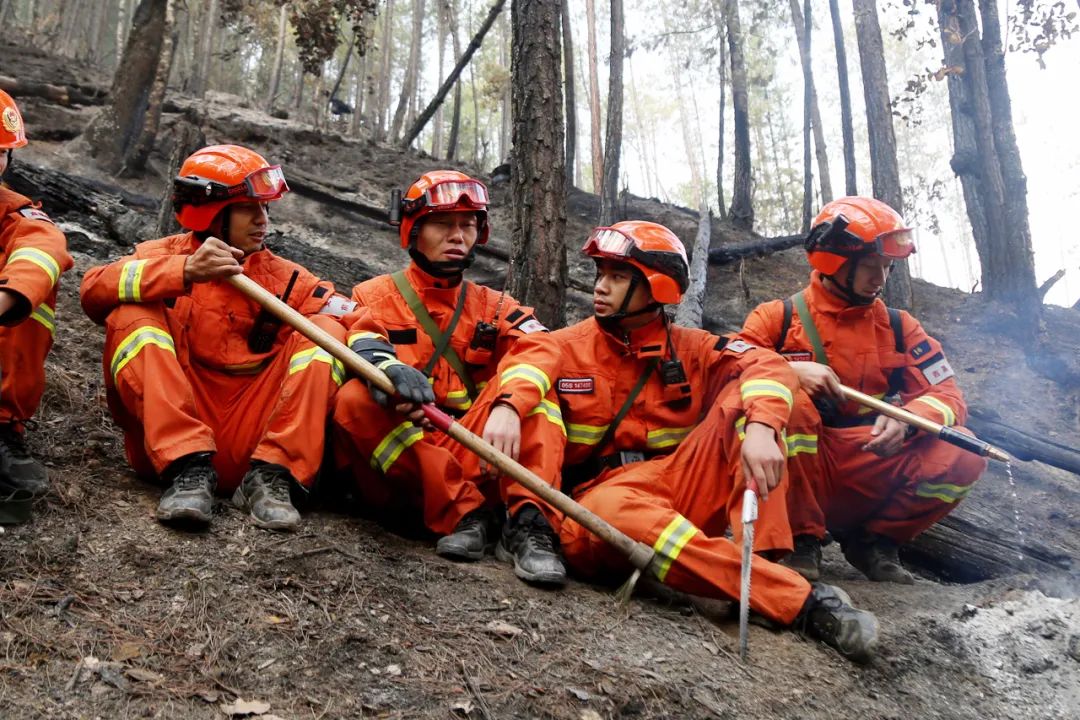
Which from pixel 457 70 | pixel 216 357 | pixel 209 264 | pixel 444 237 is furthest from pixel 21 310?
pixel 457 70

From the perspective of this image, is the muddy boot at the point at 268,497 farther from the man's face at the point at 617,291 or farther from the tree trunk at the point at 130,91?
the tree trunk at the point at 130,91

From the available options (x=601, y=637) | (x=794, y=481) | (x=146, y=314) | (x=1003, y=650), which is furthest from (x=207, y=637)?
(x=1003, y=650)

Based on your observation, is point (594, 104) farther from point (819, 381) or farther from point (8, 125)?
point (8, 125)

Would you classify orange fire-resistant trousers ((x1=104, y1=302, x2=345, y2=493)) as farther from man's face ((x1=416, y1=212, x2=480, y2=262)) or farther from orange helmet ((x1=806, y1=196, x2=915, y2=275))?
orange helmet ((x1=806, y1=196, x2=915, y2=275))

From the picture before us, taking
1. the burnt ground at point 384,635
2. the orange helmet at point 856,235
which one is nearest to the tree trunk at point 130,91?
the burnt ground at point 384,635

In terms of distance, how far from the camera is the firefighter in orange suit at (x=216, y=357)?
3340mm

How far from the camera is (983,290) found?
9.88 metres

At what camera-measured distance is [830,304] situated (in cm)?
464

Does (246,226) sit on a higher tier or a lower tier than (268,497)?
higher

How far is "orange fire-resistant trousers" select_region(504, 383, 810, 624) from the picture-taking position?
325 cm

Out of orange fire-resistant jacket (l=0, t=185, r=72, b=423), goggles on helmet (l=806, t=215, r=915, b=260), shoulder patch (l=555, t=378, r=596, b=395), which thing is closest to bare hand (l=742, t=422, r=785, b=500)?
shoulder patch (l=555, t=378, r=596, b=395)

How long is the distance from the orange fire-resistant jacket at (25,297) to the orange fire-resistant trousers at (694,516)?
6.95 feet

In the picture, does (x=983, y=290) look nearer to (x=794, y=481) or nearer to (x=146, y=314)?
(x=794, y=481)

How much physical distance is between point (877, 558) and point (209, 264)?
3847 millimetres
